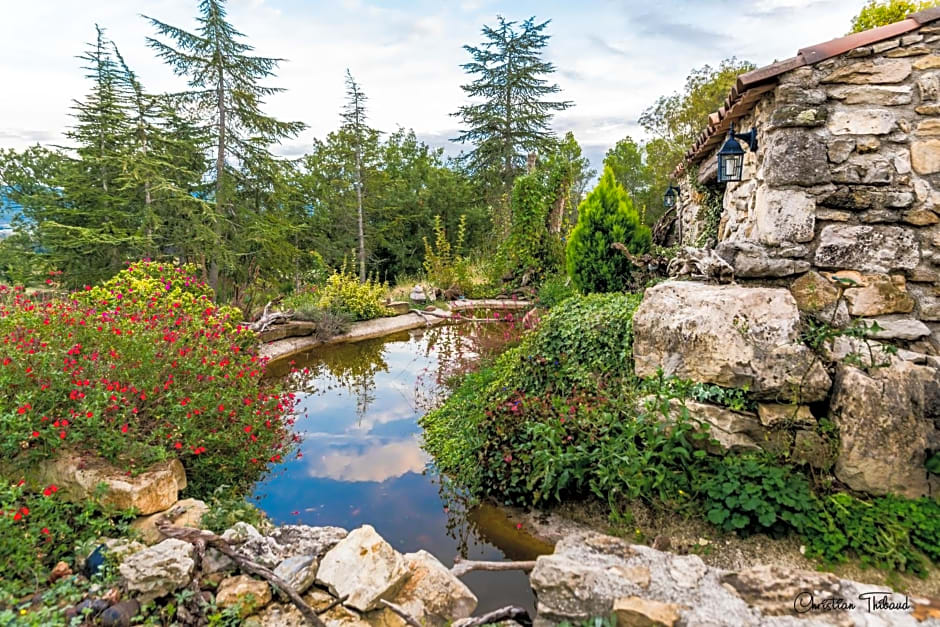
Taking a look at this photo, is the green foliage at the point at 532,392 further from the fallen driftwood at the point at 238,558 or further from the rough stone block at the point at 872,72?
the rough stone block at the point at 872,72

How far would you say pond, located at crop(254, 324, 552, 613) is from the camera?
2939 millimetres

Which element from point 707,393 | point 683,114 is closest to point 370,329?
point 707,393

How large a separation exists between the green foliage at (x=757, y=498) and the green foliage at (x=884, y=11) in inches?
347

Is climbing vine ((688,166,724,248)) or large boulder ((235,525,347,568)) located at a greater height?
climbing vine ((688,166,724,248))

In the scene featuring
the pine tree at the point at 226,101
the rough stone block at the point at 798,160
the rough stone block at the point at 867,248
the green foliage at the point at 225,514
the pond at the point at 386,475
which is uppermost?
the pine tree at the point at 226,101

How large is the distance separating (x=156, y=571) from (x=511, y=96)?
1718 centimetres

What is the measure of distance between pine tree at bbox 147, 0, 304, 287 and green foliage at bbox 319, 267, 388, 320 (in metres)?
3.11

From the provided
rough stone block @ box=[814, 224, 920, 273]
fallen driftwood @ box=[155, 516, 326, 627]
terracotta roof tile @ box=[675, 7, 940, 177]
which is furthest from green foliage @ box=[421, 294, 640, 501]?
terracotta roof tile @ box=[675, 7, 940, 177]

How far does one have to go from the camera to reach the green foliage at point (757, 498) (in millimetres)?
2582

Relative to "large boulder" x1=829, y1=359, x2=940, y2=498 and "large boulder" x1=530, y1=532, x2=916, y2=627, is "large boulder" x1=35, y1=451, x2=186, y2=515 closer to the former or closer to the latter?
"large boulder" x1=530, y1=532, x2=916, y2=627

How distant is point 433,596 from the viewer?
7.14ft

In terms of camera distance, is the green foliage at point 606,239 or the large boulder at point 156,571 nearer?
the large boulder at point 156,571

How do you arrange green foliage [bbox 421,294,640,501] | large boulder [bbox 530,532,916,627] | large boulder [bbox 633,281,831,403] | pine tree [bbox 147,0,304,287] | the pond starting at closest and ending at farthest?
1. large boulder [bbox 530,532,916,627]
2. large boulder [bbox 633,281,831,403]
3. the pond
4. green foliage [bbox 421,294,640,501]
5. pine tree [bbox 147,0,304,287]

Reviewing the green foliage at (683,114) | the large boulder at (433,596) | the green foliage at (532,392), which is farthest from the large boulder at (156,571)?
the green foliage at (683,114)
